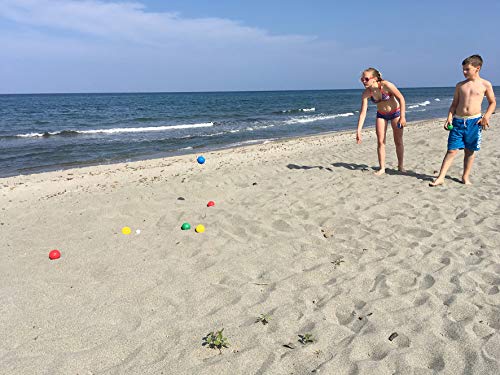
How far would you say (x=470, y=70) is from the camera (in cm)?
548

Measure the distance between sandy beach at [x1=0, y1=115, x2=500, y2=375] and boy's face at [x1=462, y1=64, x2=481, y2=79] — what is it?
61.7 inches

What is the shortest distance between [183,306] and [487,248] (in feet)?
9.40

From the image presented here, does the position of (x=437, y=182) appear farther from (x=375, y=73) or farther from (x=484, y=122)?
(x=375, y=73)

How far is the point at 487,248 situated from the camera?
12.7 feet

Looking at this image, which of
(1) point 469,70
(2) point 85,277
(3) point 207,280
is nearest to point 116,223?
(2) point 85,277

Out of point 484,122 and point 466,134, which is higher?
point 484,122

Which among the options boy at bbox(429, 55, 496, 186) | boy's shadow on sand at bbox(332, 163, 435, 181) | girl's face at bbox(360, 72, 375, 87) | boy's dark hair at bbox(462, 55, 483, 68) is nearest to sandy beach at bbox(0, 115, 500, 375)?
boy's shadow on sand at bbox(332, 163, 435, 181)

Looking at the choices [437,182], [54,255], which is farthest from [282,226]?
[437,182]

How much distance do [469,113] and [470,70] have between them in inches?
23.9

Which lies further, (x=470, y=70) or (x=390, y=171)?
(x=390, y=171)

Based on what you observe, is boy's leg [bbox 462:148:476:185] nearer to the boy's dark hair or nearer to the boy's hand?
the boy's hand

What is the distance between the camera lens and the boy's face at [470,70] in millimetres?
5466

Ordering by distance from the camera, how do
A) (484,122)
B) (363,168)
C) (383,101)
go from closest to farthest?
(484,122) → (383,101) → (363,168)

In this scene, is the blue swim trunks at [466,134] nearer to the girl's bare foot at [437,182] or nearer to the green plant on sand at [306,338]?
the girl's bare foot at [437,182]
